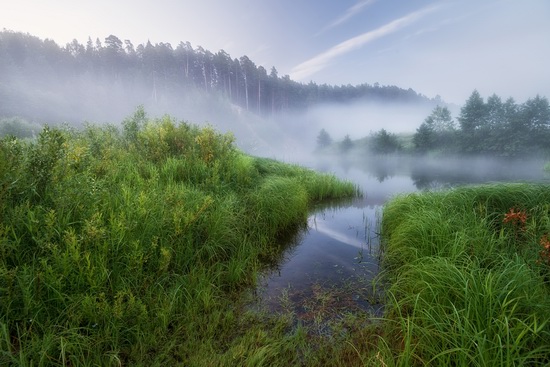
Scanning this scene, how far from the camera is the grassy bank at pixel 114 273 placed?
274 centimetres

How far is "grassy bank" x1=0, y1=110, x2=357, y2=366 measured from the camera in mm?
2742

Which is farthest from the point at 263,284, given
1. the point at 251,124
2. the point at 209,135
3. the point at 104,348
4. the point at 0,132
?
the point at 251,124

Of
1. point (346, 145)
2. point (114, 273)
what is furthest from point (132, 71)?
point (114, 273)

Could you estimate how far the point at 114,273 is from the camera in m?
3.51

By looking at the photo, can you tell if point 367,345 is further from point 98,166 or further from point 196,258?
point 98,166

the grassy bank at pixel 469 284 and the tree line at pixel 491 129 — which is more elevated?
the tree line at pixel 491 129

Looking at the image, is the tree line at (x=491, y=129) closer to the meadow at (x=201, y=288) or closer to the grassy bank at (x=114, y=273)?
the meadow at (x=201, y=288)

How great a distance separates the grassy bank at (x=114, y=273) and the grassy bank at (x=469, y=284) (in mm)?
1624

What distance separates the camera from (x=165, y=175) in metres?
7.47

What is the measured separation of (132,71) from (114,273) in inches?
4296

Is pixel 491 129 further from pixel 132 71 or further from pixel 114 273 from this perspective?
pixel 132 71

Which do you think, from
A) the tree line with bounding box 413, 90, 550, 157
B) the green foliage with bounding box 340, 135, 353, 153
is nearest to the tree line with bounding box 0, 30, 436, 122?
the green foliage with bounding box 340, 135, 353, 153

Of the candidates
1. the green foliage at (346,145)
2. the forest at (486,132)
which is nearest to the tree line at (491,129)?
the forest at (486,132)

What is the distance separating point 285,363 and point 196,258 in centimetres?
261
